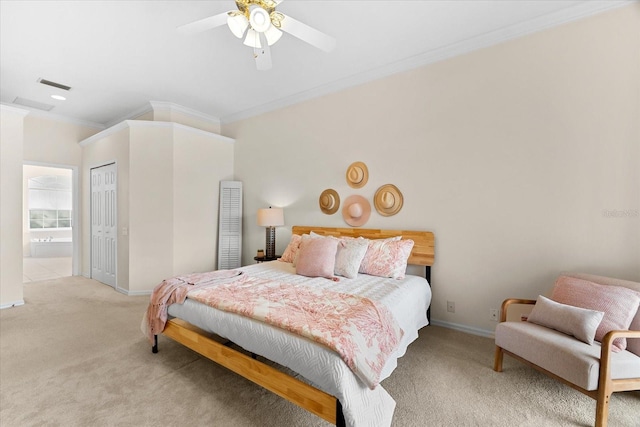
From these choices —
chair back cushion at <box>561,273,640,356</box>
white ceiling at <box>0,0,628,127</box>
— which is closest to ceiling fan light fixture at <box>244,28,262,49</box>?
white ceiling at <box>0,0,628,127</box>

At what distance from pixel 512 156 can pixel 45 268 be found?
8974 millimetres

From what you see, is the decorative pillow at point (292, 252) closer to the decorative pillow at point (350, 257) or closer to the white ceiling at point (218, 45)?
the decorative pillow at point (350, 257)

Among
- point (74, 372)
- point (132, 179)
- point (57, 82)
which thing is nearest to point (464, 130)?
point (74, 372)

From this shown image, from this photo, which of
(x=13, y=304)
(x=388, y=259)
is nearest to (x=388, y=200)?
(x=388, y=259)

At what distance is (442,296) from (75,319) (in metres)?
4.30

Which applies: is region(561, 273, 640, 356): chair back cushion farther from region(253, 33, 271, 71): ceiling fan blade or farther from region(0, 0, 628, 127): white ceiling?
region(253, 33, 271, 71): ceiling fan blade

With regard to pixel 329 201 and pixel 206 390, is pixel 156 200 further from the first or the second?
pixel 206 390

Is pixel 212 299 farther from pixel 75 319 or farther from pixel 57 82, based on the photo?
pixel 57 82

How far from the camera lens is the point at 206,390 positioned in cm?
205

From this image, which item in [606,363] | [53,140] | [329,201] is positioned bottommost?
[606,363]

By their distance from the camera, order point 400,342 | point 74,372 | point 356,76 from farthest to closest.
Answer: point 356,76
point 74,372
point 400,342

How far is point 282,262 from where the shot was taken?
3771mm

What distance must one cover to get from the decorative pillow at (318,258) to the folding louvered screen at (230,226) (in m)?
2.16

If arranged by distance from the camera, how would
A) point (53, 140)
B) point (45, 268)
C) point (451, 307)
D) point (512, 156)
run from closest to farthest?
point (512, 156)
point (451, 307)
point (53, 140)
point (45, 268)
